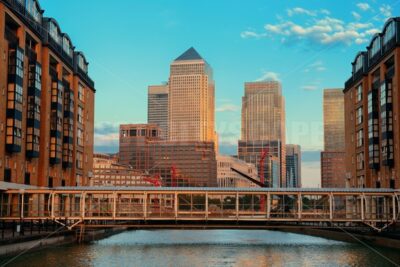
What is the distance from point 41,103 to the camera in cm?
10038


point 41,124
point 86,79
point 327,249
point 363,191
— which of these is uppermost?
point 86,79

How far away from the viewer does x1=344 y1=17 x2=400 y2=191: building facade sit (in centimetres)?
10044

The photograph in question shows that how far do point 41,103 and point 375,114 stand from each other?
58.6 m

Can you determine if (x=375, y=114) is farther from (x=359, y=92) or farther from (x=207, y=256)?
(x=207, y=256)

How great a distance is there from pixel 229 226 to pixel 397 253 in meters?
19.8

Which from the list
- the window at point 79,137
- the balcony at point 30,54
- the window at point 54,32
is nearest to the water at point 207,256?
the balcony at point 30,54

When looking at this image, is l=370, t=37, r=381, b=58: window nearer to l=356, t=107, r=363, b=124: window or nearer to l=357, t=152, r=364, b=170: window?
l=356, t=107, r=363, b=124: window

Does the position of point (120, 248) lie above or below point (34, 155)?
below

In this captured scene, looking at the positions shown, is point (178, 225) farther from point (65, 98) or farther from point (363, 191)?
point (65, 98)

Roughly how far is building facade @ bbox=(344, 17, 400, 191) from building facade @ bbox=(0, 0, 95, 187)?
2203 inches

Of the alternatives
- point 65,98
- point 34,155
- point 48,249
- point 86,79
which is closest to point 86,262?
point 48,249

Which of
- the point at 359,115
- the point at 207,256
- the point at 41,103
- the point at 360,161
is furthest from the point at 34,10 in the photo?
the point at 360,161

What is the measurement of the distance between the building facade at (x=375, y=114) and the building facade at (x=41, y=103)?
184ft

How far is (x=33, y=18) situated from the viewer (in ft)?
316
